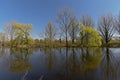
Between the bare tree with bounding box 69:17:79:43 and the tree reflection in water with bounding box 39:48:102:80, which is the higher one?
the bare tree with bounding box 69:17:79:43

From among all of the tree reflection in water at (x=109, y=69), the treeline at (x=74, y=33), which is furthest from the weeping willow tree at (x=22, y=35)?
the tree reflection in water at (x=109, y=69)

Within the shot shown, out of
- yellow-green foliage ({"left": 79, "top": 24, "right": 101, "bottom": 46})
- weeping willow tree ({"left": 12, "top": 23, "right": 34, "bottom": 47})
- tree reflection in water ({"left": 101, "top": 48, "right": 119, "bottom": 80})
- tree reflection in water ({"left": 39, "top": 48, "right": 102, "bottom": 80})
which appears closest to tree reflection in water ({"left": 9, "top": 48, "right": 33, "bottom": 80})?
tree reflection in water ({"left": 39, "top": 48, "right": 102, "bottom": 80})

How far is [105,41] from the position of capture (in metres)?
41.3

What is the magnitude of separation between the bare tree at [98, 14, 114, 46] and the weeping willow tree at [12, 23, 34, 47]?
22961 mm

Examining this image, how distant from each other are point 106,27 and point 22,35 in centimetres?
2700

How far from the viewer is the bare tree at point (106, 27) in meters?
41.2

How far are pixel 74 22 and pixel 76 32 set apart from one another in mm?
3135

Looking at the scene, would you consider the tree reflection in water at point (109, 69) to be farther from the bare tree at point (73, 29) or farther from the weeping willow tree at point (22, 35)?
the weeping willow tree at point (22, 35)

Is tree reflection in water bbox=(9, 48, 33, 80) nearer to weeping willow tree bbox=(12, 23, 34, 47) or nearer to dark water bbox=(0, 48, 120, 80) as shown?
dark water bbox=(0, 48, 120, 80)

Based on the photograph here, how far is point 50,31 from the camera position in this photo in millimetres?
46750

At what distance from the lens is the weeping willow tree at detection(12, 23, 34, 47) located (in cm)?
4294

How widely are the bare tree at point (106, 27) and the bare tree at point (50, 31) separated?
15.1 meters

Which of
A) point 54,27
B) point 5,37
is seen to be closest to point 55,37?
point 54,27

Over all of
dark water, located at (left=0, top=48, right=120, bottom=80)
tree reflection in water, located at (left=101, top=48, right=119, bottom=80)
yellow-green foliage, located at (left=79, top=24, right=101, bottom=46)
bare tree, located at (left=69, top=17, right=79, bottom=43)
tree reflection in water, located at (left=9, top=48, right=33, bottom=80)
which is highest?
bare tree, located at (left=69, top=17, right=79, bottom=43)
